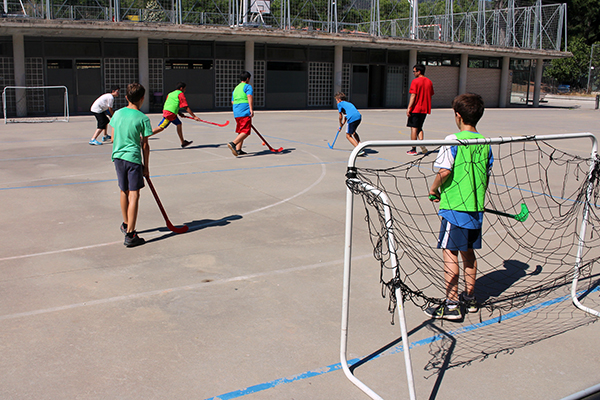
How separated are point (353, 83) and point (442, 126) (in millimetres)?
12264

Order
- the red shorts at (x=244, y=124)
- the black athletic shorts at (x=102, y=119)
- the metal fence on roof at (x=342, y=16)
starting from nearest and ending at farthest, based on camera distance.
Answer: the red shorts at (x=244, y=124) → the black athletic shorts at (x=102, y=119) → the metal fence on roof at (x=342, y=16)

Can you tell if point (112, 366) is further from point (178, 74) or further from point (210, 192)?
point (178, 74)

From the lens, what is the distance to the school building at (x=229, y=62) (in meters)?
22.9

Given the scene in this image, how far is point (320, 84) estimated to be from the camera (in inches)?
1200

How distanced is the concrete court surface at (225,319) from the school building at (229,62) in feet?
57.4

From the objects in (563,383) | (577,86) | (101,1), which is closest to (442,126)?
(101,1)

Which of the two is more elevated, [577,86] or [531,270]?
[577,86]

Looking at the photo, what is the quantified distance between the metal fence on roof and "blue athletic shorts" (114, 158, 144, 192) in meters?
18.4

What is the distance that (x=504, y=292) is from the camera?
15.6 feet

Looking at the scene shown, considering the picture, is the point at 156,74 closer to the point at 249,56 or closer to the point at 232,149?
the point at 249,56

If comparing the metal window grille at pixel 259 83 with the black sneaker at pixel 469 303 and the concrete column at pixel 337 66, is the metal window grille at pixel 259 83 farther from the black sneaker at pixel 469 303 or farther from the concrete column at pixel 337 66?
the black sneaker at pixel 469 303

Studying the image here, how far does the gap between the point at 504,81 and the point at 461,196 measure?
121 ft

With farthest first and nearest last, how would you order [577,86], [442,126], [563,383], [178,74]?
1. [577,86]
2. [178,74]
3. [442,126]
4. [563,383]

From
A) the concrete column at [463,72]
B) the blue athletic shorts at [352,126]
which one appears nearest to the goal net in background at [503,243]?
the blue athletic shorts at [352,126]
